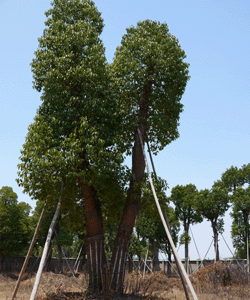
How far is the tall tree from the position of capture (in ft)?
37.2

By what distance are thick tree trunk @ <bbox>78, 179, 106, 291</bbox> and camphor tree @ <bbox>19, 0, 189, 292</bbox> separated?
32 millimetres

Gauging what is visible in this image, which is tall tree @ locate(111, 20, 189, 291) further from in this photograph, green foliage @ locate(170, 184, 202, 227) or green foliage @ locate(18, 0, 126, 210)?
green foliage @ locate(170, 184, 202, 227)

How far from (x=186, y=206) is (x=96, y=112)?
2248 centimetres

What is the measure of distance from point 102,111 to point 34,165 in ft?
9.01

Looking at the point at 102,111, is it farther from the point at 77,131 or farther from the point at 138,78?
the point at 138,78

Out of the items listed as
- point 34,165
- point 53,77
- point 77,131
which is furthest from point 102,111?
point 34,165

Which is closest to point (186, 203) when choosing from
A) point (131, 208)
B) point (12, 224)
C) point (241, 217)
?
point (241, 217)

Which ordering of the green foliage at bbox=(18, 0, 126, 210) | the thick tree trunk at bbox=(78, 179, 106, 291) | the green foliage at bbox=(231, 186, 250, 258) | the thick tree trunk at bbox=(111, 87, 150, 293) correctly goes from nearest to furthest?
1. the green foliage at bbox=(18, 0, 126, 210)
2. the thick tree trunk at bbox=(78, 179, 106, 291)
3. the thick tree trunk at bbox=(111, 87, 150, 293)
4. the green foliage at bbox=(231, 186, 250, 258)

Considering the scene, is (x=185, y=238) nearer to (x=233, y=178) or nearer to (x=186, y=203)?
(x=186, y=203)

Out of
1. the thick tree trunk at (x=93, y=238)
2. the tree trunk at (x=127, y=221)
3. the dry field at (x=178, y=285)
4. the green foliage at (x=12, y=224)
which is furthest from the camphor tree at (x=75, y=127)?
the green foliage at (x=12, y=224)

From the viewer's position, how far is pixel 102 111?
10.3m

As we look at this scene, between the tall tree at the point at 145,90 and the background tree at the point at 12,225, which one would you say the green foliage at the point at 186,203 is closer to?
the background tree at the point at 12,225

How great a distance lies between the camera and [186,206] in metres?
30.8

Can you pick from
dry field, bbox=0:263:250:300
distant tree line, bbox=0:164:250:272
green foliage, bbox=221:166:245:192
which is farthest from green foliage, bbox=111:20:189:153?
green foliage, bbox=221:166:245:192
